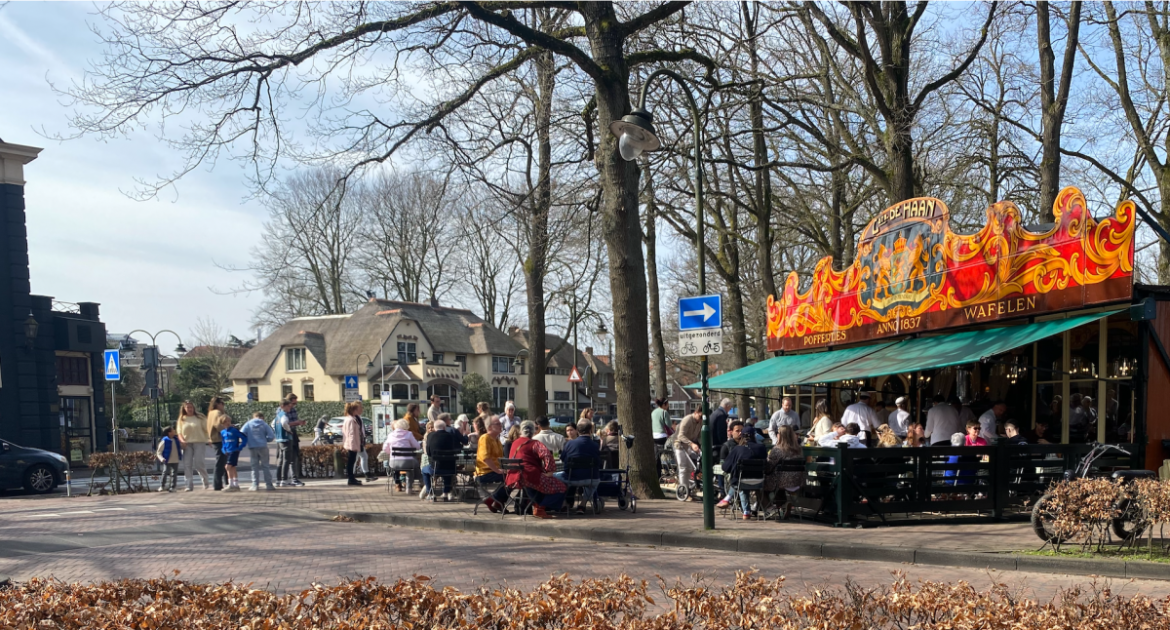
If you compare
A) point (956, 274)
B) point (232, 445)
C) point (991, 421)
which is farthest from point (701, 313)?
point (232, 445)

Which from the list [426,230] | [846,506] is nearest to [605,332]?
[426,230]

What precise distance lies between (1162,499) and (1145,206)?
17944 mm

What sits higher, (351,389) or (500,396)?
(351,389)

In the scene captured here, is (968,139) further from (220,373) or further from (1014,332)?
(220,373)

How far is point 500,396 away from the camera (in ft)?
229

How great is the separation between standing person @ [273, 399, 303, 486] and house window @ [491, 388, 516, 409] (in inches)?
1856

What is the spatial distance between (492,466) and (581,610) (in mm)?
9256

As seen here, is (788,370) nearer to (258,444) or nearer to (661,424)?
(661,424)

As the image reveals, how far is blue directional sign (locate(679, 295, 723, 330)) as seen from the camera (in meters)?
11.0

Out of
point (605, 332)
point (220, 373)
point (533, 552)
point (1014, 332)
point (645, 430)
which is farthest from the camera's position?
point (220, 373)

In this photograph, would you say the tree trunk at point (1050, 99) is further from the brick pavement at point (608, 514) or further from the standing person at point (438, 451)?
the standing person at point (438, 451)

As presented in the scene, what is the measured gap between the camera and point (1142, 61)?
74.3 feet

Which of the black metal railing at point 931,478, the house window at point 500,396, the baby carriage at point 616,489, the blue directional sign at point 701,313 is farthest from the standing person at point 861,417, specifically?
the house window at point 500,396

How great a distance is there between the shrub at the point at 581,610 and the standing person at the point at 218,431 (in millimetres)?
12378
